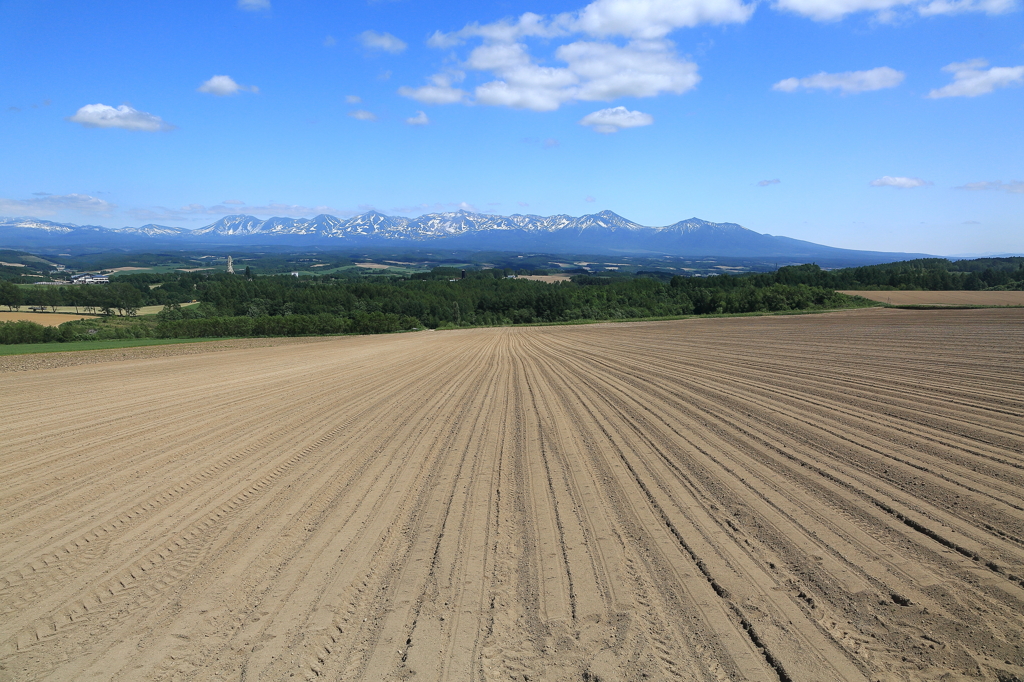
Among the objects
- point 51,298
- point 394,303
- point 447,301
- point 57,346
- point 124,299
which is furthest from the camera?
point 447,301

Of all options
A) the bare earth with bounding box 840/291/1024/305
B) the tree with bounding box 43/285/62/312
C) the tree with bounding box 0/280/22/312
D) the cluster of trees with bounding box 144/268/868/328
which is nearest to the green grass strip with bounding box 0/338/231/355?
the cluster of trees with bounding box 144/268/868/328

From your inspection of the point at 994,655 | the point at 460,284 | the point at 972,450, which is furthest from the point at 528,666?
the point at 460,284

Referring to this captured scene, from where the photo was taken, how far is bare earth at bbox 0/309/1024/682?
14.3 ft

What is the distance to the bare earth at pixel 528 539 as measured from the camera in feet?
14.3

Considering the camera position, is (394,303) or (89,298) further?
(89,298)

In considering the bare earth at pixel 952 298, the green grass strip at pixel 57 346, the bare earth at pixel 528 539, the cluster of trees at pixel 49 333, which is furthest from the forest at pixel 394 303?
the bare earth at pixel 528 539

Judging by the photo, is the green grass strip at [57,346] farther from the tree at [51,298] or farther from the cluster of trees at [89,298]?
the tree at [51,298]

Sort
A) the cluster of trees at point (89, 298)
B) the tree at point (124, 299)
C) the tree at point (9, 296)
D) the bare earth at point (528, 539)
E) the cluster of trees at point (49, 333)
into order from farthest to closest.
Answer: the tree at point (124, 299), the cluster of trees at point (89, 298), the tree at point (9, 296), the cluster of trees at point (49, 333), the bare earth at point (528, 539)

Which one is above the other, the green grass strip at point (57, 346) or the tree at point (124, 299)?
the tree at point (124, 299)

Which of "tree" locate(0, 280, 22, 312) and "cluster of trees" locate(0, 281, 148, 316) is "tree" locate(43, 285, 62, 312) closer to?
"cluster of trees" locate(0, 281, 148, 316)

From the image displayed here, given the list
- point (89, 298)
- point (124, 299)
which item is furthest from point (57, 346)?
point (124, 299)

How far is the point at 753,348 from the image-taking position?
23906 millimetres

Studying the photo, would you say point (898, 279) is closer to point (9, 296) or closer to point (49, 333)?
point (49, 333)

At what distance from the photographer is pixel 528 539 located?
6258 millimetres
